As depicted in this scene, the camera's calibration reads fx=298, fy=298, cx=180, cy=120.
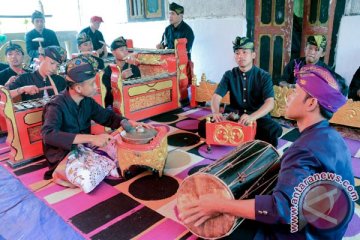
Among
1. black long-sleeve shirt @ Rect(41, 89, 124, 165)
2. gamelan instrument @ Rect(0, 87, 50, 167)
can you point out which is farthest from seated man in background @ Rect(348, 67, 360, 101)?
gamelan instrument @ Rect(0, 87, 50, 167)

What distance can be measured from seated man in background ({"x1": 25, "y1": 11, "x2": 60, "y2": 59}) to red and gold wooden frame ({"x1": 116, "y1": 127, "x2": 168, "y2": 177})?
418 centimetres

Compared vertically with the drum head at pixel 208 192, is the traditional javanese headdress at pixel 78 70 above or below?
above

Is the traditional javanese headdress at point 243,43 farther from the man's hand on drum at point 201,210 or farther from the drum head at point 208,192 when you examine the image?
the man's hand on drum at point 201,210

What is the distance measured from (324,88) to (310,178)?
411 mm

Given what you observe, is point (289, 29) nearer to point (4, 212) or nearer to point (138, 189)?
point (138, 189)

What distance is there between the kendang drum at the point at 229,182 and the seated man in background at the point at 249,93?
3.96ft

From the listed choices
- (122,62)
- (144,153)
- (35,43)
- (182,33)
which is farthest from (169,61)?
(35,43)

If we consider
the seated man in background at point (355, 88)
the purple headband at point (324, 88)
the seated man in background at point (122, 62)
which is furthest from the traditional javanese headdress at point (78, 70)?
the seated man in background at point (355, 88)

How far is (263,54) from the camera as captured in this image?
5527 mm

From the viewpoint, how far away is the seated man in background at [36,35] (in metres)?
5.86

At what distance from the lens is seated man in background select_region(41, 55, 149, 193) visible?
2.60 m

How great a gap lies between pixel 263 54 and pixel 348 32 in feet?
4.68

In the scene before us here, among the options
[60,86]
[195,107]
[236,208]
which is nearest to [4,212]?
[60,86]

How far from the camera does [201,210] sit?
64.4 inches
